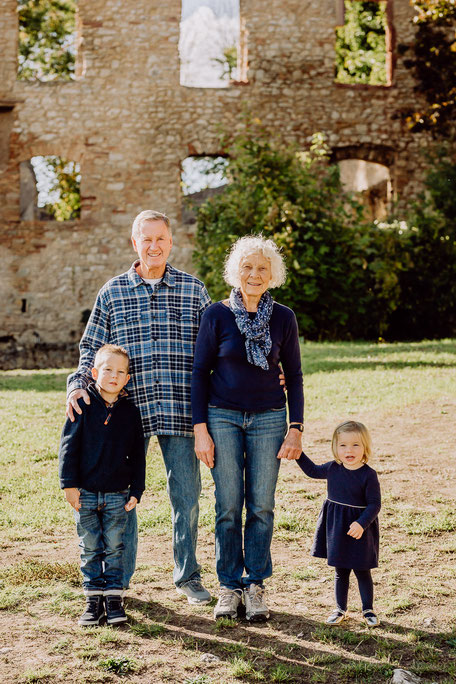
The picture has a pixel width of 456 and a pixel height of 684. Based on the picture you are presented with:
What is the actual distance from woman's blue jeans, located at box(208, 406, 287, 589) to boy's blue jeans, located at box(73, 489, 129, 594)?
0.48 m

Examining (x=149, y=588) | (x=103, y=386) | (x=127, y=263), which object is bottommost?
(x=149, y=588)

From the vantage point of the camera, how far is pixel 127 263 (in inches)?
662

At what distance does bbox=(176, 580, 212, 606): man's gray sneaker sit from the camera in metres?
4.01

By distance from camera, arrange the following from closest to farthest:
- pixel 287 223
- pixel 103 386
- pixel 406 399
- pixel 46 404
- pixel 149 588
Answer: pixel 103 386
pixel 149 588
pixel 406 399
pixel 46 404
pixel 287 223

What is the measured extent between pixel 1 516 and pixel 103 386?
2321 millimetres

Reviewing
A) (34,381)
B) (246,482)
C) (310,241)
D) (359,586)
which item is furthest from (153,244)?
(310,241)

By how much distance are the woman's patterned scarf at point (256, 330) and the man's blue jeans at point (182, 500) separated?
0.60 m

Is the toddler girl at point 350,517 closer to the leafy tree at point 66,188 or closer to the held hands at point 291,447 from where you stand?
the held hands at point 291,447

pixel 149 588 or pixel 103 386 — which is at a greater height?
pixel 103 386

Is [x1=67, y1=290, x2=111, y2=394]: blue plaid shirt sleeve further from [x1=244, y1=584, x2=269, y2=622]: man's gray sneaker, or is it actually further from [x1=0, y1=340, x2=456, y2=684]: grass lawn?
[x1=244, y1=584, x2=269, y2=622]: man's gray sneaker

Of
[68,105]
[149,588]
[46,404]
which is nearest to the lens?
[149,588]

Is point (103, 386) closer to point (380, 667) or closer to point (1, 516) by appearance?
point (380, 667)

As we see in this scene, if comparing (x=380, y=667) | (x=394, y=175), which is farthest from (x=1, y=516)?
(x=394, y=175)

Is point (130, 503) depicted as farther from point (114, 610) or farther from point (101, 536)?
point (114, 610)
